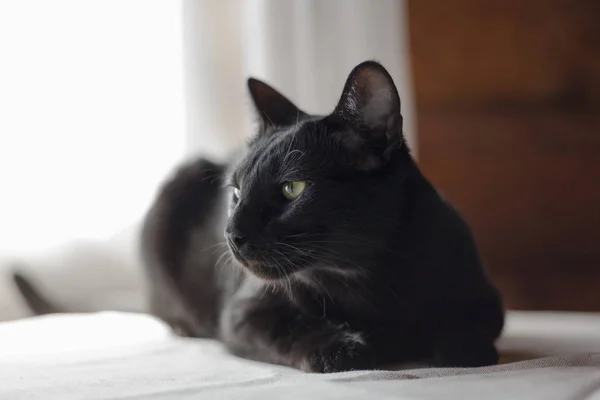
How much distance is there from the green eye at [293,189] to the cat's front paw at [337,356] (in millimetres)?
223

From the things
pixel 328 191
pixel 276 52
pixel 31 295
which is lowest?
pixel 31 295

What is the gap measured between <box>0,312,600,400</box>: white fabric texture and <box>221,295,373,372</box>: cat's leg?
0.02 metres

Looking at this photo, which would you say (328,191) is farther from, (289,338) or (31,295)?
(31,295)

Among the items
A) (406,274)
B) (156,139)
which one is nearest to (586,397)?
(406,274)

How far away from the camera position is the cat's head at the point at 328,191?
3.33 ft

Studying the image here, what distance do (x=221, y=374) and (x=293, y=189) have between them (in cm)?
30

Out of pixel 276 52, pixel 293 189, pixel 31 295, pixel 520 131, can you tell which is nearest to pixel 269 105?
pixel 293 189

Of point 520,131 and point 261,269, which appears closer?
point 261,269

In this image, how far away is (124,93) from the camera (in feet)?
5.45

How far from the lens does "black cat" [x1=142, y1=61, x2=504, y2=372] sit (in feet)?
3.35

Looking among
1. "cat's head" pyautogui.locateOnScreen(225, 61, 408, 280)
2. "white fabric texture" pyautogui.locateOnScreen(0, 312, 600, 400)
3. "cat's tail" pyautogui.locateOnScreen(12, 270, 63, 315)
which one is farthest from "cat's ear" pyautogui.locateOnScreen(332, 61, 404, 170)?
"cat's tail" pyautogui.locateOnScreen(12, 270, 63, 315)

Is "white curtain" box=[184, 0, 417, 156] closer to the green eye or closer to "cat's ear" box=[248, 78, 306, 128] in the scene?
"cat's ear" box=[248, 78, 306, 128]

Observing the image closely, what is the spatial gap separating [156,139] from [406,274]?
0.83 m

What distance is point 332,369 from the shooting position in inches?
39.7
